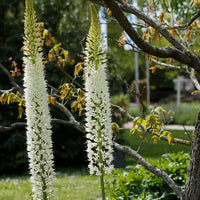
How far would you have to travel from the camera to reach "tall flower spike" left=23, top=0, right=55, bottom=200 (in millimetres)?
1948

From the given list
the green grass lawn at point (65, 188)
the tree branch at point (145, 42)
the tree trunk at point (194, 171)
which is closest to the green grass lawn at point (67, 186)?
the green grass lawn at point (65, 188)

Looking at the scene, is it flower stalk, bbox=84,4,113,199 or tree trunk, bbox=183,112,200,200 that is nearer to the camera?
flower stalk, bbox=84,4,113,199

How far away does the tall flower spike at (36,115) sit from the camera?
1.95m

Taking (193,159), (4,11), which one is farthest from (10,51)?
(193,159)

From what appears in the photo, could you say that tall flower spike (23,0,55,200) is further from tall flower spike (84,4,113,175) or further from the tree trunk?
the tree trunk

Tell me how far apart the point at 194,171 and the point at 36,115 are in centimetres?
223

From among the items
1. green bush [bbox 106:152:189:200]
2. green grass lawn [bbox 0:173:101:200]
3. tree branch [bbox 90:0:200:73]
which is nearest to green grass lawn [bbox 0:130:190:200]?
green grass lawn [bbox 0:173:101:200]

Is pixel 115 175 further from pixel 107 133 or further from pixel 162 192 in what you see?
pixel 107 133

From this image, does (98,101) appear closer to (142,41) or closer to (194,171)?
(142,41)

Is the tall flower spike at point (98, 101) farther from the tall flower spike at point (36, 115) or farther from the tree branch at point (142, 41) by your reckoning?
the tree branch at point (142, 41)

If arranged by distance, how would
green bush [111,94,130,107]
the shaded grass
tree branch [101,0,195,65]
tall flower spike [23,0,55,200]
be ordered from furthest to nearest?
1. green bush [111,94,130,107]
2. the shaded grass
3. tree branch [101,0,195,65]
4. tall flower spike [23,0,55,200]

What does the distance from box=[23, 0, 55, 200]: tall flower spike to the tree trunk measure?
1938 mm

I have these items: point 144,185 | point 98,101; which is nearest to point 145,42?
point 98,101

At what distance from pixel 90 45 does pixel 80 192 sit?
4.76 metres
